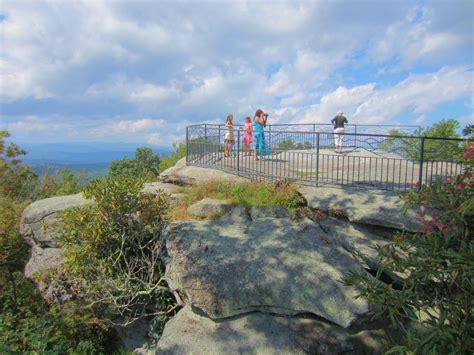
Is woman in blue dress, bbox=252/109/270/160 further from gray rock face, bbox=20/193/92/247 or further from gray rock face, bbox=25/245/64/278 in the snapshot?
gray rock face, bbox=25/245/64/278

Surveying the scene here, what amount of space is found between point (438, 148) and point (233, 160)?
20.6 ft

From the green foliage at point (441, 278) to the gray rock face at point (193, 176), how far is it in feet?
22.7

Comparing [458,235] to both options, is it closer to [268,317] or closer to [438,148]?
[268,317]

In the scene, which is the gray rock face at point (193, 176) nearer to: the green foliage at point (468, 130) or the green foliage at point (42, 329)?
the green foliage at point (42, 329)

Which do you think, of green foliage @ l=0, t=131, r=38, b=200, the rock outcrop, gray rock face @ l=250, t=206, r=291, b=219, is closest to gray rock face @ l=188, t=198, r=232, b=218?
the rock outcrop

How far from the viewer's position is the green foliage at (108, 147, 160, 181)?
16.3 m

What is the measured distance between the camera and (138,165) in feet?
56.2

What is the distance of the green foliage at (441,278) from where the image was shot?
312 centimetres

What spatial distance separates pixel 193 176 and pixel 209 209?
311 cm

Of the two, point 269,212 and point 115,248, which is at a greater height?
point 269,212

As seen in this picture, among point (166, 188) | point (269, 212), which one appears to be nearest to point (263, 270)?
point (269, 212)

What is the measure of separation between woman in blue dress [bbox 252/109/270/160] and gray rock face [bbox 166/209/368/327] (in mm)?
4536

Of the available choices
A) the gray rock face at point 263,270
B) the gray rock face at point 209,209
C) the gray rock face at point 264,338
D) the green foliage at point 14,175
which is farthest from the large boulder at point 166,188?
the green foliage at point 14,175

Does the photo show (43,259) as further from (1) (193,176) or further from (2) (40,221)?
(1) (193,176)
